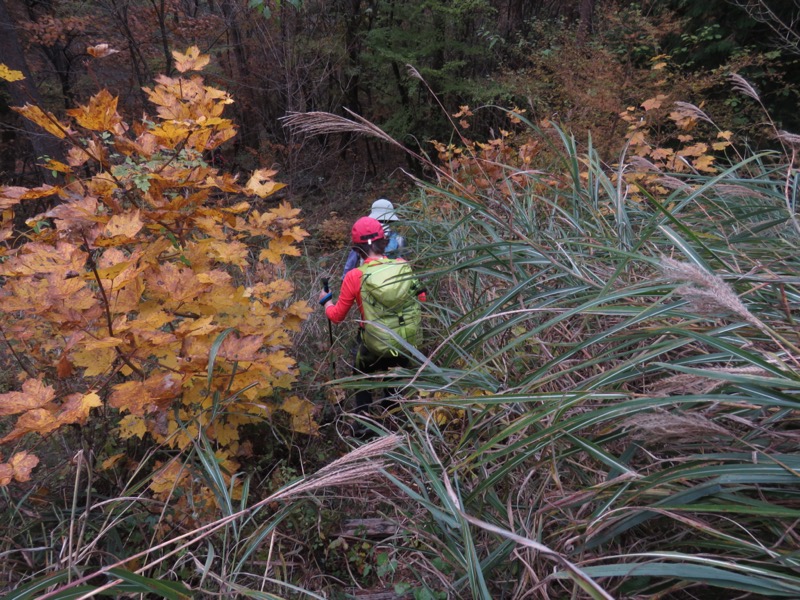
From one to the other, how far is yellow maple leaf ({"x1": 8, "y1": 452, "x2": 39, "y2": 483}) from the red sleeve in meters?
1.73

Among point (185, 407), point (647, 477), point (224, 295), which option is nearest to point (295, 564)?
point (185, 407)

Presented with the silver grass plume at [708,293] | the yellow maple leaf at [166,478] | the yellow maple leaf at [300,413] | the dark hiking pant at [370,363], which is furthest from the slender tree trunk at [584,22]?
the yellow maple leaf at [166,478]

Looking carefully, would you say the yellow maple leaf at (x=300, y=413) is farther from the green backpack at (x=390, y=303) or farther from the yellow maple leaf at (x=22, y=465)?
the yellow maple leaf at (x=22, y=465)

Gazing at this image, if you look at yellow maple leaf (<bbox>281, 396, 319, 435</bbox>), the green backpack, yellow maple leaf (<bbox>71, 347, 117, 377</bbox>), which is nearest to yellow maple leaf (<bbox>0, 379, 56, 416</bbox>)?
yellow maple leaf (<bbox>71, 347, 117, 377</bbox>)

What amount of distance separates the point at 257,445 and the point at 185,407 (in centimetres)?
73

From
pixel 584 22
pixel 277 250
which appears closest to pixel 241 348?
pixel 277 250

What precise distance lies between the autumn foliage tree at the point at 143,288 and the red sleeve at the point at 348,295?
0.68 metres

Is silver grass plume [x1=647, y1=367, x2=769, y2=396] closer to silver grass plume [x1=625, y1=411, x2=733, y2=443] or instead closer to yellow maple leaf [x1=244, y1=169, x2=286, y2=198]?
silver grass plume [x1=625, y1=411, x2=733, y2=443]

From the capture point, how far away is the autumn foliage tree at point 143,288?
1.54 m

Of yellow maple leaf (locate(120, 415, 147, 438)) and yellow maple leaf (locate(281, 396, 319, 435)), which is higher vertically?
yellow maple leaf (locate(120, 415, 147, 438))

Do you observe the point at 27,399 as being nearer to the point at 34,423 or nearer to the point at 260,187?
the point at 34,423

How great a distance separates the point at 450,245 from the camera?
10.6 ft

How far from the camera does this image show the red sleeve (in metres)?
2.94

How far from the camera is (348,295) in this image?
2986mm
